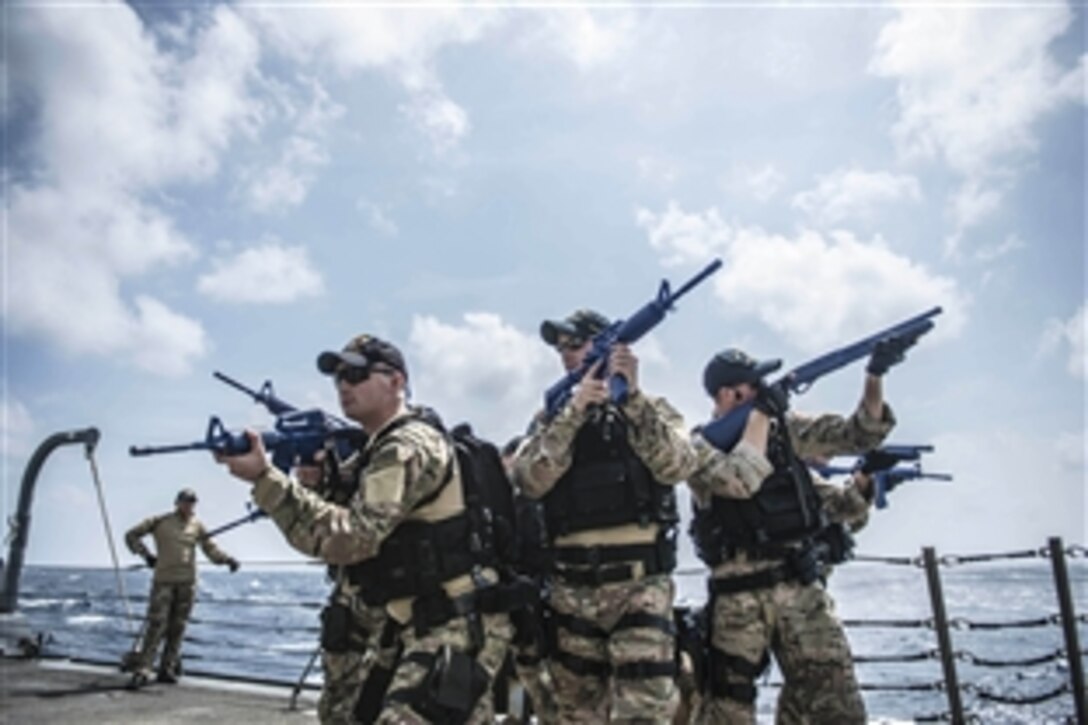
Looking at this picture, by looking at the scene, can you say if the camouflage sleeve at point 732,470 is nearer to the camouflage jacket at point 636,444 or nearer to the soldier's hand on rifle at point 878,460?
the camouflage jacket at point 636,444

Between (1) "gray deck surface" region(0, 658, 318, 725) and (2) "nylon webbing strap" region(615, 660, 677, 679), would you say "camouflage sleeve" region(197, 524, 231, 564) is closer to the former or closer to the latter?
(1) "gray deck surface" region(0, 658, 318, 725)

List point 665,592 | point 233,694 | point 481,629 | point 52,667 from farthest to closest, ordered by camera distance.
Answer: point 52,667, point 233,694, point 665,592, point 481,629

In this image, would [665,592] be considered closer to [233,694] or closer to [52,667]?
[233,694]

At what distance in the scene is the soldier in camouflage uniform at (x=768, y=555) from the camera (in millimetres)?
4211

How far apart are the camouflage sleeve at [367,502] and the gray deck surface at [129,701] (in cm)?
469

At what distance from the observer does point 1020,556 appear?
17.7 feet

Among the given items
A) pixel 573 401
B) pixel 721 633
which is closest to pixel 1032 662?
pixel 721 633

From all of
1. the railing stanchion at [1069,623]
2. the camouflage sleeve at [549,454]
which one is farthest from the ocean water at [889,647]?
the camouflage sleeve at [549,454]

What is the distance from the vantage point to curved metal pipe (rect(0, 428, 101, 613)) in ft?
48.0

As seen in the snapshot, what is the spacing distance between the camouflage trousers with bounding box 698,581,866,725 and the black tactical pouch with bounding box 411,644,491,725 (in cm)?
170

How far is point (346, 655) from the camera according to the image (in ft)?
13.6

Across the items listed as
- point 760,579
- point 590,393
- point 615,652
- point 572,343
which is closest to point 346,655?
point 615,652

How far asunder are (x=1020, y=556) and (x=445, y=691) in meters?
4.30

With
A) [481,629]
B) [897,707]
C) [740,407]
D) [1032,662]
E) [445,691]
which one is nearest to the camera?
[445,691]
